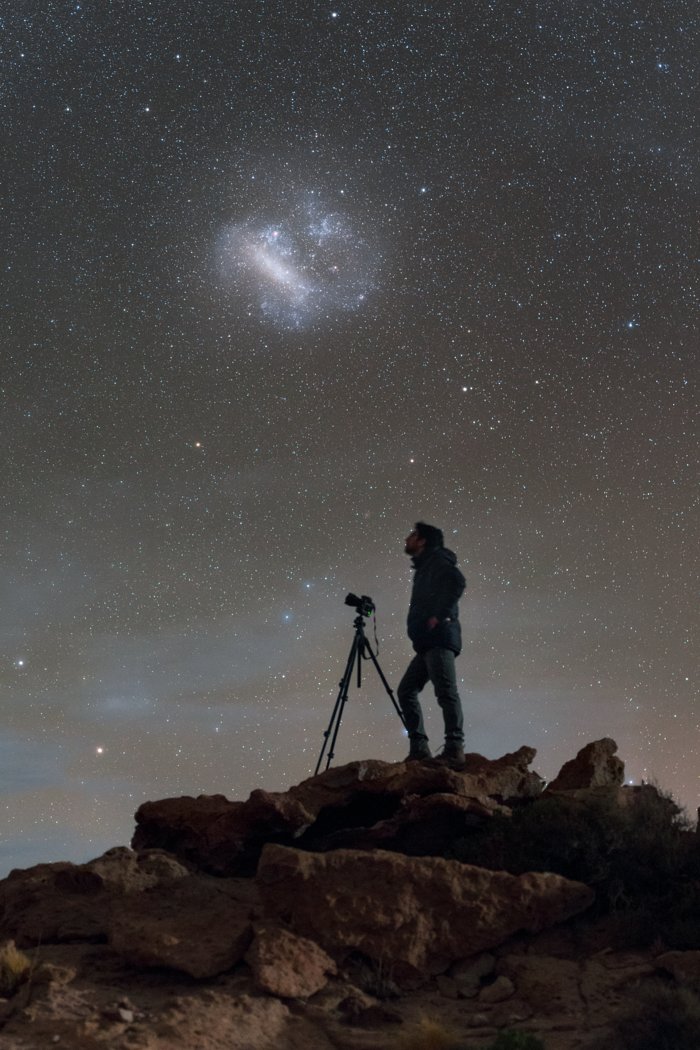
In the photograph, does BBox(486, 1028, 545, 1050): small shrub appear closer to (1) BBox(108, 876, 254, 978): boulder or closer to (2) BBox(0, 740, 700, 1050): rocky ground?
(2) BBox(0, 740, 700, 1050): rocky ground

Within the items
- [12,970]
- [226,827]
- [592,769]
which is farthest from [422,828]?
[12,970]

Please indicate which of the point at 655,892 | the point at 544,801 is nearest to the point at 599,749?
the point at 544,801

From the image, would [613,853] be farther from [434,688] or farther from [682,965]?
[434,688]

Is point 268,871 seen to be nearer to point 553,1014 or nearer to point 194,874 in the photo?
point 194,874

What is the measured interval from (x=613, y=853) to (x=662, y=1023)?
259 cm

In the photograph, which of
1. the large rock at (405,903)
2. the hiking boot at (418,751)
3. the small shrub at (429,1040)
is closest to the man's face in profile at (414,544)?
the hiking boot at (418,751)

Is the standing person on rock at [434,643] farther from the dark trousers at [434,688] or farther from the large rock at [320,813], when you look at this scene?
the large rock at [320,813]

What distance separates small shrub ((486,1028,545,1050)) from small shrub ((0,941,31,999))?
3.93 m

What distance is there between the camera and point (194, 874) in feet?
31.1

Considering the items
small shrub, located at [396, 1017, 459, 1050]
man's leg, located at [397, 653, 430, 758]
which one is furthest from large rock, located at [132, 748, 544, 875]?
small shrub, located at [396, 1017, 459, 1050]

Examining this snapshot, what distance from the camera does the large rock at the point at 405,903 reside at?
8234 millimetres

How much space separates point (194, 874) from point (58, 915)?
1.43 metres

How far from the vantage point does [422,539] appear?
12375mm

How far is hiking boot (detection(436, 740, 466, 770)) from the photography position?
11046mm
